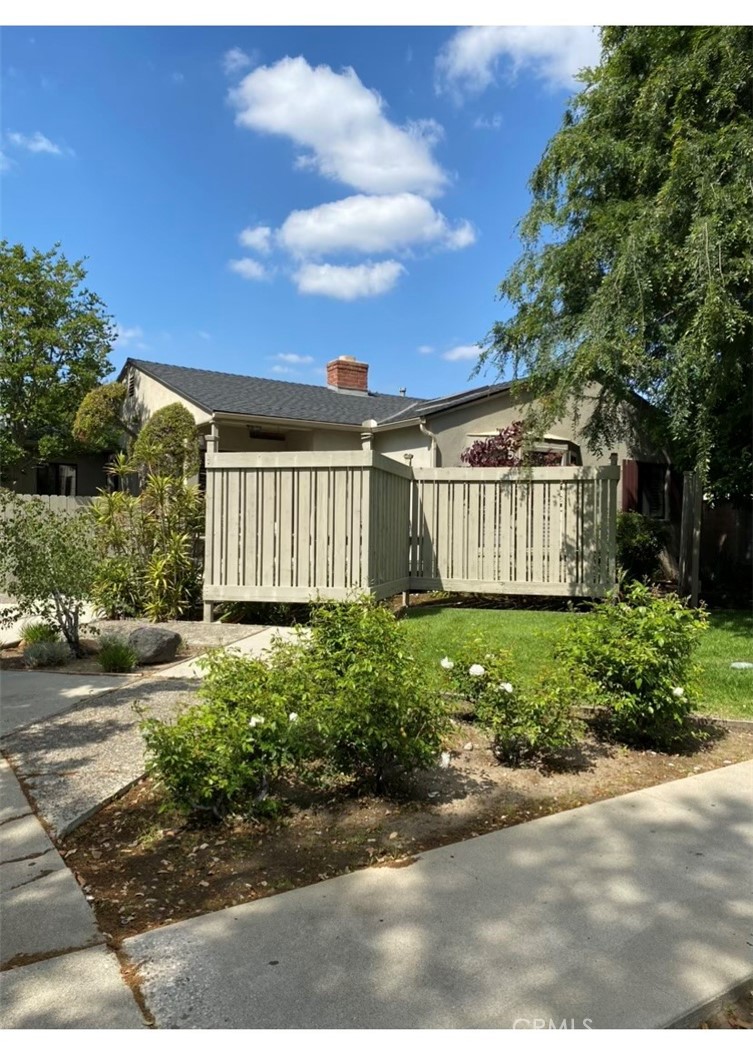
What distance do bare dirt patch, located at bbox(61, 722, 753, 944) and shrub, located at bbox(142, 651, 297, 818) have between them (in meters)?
0.15

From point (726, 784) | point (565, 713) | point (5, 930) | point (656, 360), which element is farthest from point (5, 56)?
point (656, 360)

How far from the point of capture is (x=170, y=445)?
10.8 m

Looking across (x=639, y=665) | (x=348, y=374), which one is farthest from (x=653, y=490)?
(x=639, y=665)

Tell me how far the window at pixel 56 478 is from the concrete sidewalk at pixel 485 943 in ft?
55.7

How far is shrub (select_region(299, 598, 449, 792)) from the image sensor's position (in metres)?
3.03

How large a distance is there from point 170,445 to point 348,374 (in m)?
7.85

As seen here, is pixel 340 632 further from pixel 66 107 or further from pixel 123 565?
pixel 123 565

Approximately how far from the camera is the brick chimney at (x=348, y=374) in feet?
57.8

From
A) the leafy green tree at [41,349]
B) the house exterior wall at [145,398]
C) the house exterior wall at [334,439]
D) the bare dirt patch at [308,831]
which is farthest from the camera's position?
the leafy green tree at [41,349]

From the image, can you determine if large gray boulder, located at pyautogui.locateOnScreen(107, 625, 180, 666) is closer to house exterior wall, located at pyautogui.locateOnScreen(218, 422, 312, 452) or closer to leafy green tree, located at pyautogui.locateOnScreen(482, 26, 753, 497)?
leafy green tree, located at pyautogui.locateOnScreen(482, 26, 753, 497)

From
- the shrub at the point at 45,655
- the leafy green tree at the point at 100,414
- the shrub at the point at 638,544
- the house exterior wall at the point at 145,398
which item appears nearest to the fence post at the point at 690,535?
the shrub at the point at 638,544

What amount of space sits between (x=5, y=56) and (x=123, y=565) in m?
6.17

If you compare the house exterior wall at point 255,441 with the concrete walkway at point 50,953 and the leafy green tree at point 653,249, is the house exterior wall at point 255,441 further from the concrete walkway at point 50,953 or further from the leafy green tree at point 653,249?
the concrete walkway at point 50,953

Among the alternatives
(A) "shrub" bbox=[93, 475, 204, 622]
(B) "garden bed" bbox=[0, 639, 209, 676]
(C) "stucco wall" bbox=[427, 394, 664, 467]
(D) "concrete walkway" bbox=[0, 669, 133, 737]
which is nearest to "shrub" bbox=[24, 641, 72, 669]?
(B) "garden bed" bbox=[0, 639, 209, 676]
